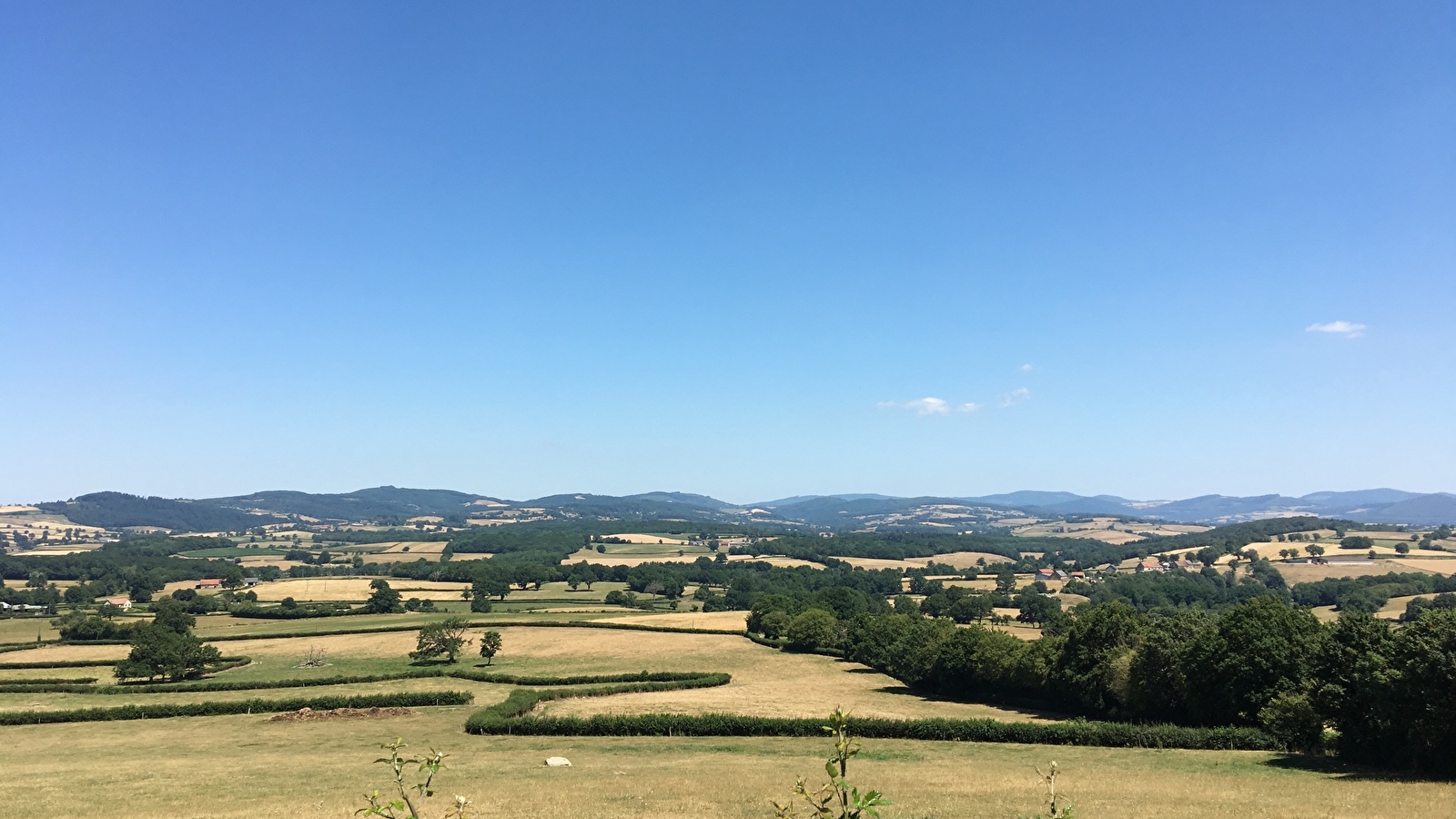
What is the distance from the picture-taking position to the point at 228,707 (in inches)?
2502

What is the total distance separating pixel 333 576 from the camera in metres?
197

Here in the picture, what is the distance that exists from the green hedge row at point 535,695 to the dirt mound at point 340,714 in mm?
7937

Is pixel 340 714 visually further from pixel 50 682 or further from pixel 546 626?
pixel 546 626

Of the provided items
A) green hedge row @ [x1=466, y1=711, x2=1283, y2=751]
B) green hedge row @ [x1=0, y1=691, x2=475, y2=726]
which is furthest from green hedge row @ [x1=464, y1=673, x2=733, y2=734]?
green hedge row @ [x1=0, y1=691, x2=475, y2=726]

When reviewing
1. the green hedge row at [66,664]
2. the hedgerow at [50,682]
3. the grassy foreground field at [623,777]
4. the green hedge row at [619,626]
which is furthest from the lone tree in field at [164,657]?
the green hedge row at [619,626]

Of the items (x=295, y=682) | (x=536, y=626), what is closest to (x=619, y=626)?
(x=536, y=626)

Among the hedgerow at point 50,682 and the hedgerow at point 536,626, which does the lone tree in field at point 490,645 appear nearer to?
the hedgerow at point 536,626

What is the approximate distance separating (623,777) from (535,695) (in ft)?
91.5

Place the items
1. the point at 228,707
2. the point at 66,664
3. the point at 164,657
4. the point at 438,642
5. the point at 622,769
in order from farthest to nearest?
1. the point at 438,642
2. the point at 66,664
3. the point at 164,657
4. the point at 228,707
5. the point at 622,769

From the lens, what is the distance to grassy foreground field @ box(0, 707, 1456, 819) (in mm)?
33812

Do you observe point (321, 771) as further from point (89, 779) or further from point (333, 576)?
point (333, 576)

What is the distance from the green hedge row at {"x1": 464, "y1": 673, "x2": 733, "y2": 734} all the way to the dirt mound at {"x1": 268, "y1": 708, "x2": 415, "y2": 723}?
312 inches

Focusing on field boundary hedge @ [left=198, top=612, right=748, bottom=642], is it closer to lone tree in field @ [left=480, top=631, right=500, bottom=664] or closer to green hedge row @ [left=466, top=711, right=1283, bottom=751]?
lone tree in field @ [left=480, top=631, right=500, bottom=664]

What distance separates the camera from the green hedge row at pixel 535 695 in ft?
186
